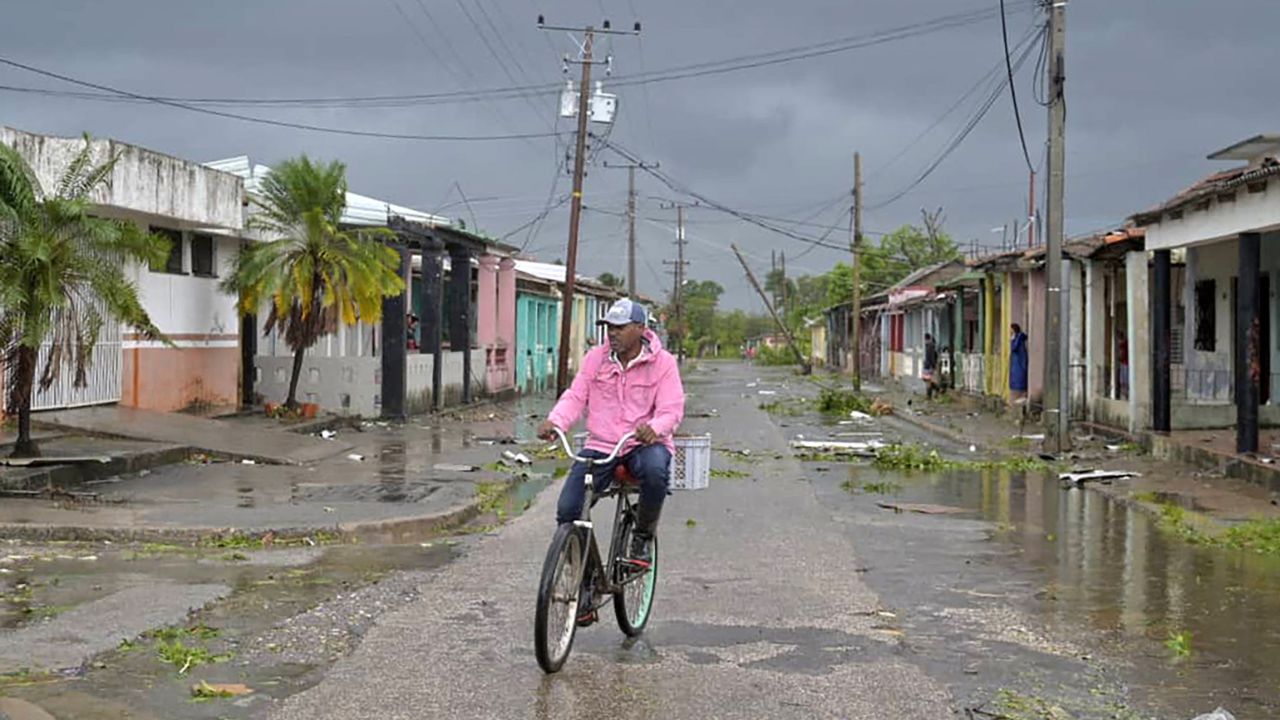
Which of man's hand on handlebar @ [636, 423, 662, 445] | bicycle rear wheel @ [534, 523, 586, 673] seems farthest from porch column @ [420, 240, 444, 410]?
bicycle rear wheel @ [534, 523, 586, 673]

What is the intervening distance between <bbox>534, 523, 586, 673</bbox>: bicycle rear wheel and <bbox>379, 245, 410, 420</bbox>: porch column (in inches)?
861

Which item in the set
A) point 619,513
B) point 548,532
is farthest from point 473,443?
point 619,513

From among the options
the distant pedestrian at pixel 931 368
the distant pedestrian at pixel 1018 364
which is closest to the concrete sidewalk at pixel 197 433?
the distant pedestrian at pixel 1018 364

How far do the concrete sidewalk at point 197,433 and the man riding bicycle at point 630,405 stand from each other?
465 inches

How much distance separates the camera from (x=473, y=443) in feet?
80.0

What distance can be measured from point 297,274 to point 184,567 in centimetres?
1570

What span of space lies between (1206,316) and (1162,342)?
4.11 metres

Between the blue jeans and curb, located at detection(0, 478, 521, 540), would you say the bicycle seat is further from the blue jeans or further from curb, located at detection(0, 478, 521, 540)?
curb, located at detection(0, 478, 521, 540)

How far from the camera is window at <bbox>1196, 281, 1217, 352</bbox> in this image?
24625 millimetres

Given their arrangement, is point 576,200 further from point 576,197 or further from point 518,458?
point 518,458

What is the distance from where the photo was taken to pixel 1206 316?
2488 centimetres

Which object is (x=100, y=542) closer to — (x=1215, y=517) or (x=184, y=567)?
(x=184, y=567)

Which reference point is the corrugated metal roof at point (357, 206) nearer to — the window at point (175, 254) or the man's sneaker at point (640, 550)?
the window at point (175, 254)

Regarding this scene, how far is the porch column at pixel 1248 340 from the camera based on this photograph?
17.6 metres
